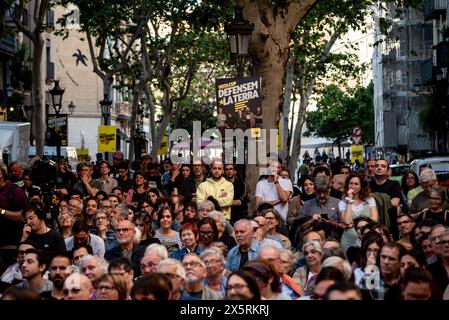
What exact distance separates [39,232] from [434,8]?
44.5 metres

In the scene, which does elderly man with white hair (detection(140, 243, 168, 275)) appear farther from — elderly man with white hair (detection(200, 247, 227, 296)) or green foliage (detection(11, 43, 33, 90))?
green foliage (detection(11, 43, 33, 90))

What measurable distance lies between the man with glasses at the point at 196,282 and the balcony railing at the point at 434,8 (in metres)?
47.1

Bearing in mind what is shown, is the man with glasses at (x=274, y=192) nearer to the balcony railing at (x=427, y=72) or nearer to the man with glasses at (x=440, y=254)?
the man with glasses at (x=440, y=254)

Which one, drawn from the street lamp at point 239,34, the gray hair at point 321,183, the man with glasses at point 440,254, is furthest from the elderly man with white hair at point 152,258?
the street lamp at point 239,34

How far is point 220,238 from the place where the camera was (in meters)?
15.2

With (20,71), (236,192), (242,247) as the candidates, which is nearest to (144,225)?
(242,247)

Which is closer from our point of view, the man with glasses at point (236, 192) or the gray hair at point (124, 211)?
the gray hair at point (124, 211)

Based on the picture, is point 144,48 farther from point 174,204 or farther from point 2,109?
point 174,204

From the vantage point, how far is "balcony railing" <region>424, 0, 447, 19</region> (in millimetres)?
56656

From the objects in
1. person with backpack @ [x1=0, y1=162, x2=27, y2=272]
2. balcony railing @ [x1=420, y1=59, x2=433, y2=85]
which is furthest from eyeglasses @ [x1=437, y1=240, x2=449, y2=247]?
balcony railing @ [x1=420, y1=59, x2=433, y2=85]

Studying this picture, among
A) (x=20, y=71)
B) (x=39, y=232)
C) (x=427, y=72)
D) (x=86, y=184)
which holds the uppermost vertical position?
(x=427, y=72)

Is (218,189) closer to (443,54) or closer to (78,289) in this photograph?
(78,289)

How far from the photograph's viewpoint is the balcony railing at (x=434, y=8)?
5666cm

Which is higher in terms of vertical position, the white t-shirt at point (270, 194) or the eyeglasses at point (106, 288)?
the white t-shirt at point (270, 194)
